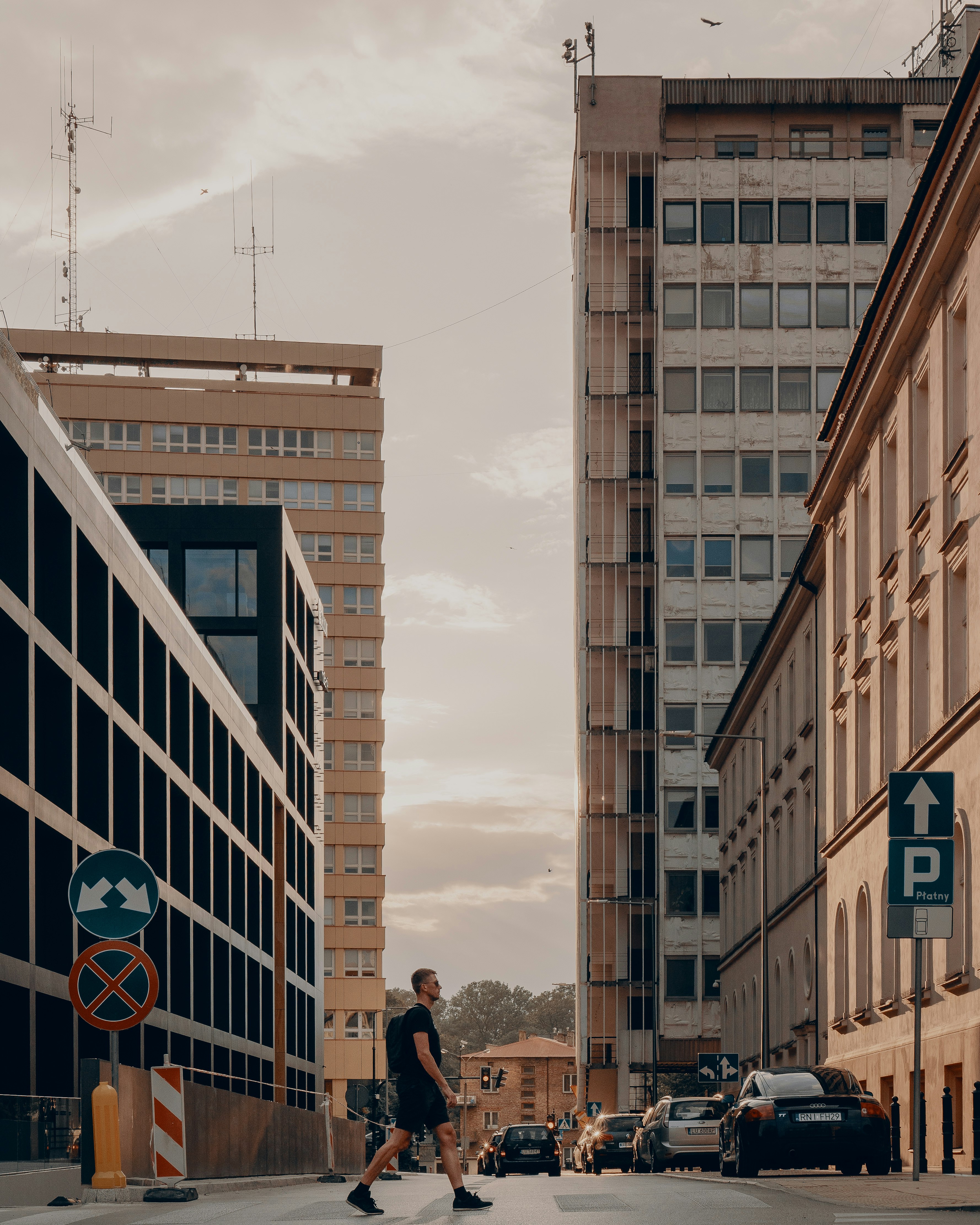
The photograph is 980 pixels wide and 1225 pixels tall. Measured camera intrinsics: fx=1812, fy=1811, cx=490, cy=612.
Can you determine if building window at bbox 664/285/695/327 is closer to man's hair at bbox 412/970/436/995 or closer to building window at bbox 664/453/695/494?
building window at bbox 664/453/695/494

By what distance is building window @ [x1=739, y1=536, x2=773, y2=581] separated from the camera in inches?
3063

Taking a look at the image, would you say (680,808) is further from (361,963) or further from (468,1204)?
(468,1204)

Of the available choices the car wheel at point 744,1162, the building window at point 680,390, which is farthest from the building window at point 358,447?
the car wheel at point 744,1162

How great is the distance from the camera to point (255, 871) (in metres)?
54.7

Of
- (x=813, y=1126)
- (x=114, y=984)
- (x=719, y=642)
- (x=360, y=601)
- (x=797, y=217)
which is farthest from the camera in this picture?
(x=360, y=601)

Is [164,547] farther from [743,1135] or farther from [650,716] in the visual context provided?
[743,1135]

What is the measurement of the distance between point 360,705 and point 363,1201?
8863cm

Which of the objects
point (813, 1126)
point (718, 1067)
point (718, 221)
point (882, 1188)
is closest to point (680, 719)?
point (718, 221)

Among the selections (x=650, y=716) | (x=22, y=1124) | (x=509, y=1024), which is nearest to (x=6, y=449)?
(x=22, y=1124)

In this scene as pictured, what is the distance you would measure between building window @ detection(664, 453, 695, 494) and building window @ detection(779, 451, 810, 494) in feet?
12.4

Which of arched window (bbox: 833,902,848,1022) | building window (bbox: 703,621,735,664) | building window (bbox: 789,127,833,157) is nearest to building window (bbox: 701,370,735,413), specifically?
building window (bbox: 703,621,735,664)

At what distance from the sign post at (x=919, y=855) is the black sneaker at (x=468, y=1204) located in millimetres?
4199

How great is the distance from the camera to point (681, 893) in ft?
250

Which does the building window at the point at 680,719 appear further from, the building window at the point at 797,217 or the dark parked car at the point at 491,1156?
the dark parked car at the point at 491,1156
